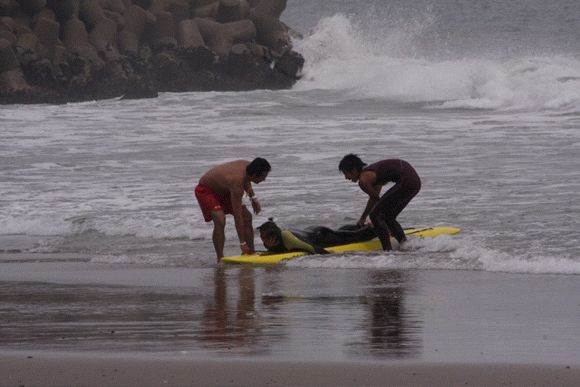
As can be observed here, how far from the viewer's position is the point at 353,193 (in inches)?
624

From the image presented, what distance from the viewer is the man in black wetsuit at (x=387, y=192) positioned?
1166cm

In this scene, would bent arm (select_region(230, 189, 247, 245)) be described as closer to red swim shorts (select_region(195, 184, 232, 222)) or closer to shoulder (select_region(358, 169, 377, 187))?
red swim shorts (select_region(195, 184, 232, 222))

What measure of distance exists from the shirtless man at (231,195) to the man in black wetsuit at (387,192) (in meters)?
0.93

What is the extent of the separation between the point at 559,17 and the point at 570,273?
44708mm

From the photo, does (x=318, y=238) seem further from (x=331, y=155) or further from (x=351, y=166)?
(x=331, y=155)

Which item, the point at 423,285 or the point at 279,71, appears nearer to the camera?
the point at 423,285

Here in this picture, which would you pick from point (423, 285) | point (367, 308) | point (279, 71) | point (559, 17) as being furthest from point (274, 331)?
point (559, 17)

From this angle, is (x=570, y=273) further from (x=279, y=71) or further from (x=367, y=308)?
(x=279, y=71)

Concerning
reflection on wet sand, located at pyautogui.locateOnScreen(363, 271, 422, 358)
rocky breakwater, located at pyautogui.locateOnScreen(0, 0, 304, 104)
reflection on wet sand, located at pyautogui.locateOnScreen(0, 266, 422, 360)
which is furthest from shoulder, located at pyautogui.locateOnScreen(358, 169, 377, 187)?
rocky breakwater, located at pyautogui.locateOnScreen(0, 0, 304, 104)

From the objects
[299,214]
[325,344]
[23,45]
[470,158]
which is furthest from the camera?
[23,45]

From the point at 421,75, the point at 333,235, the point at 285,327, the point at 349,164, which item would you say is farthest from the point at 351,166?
the point at 421,75

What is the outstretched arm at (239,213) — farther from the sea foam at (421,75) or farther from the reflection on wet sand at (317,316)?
the sea foam at (421,75)

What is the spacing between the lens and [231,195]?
11.6m

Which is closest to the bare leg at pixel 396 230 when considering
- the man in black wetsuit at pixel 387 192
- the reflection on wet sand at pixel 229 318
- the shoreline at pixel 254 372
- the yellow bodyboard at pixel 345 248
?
the man in black wetsuit at pixel 387 192
